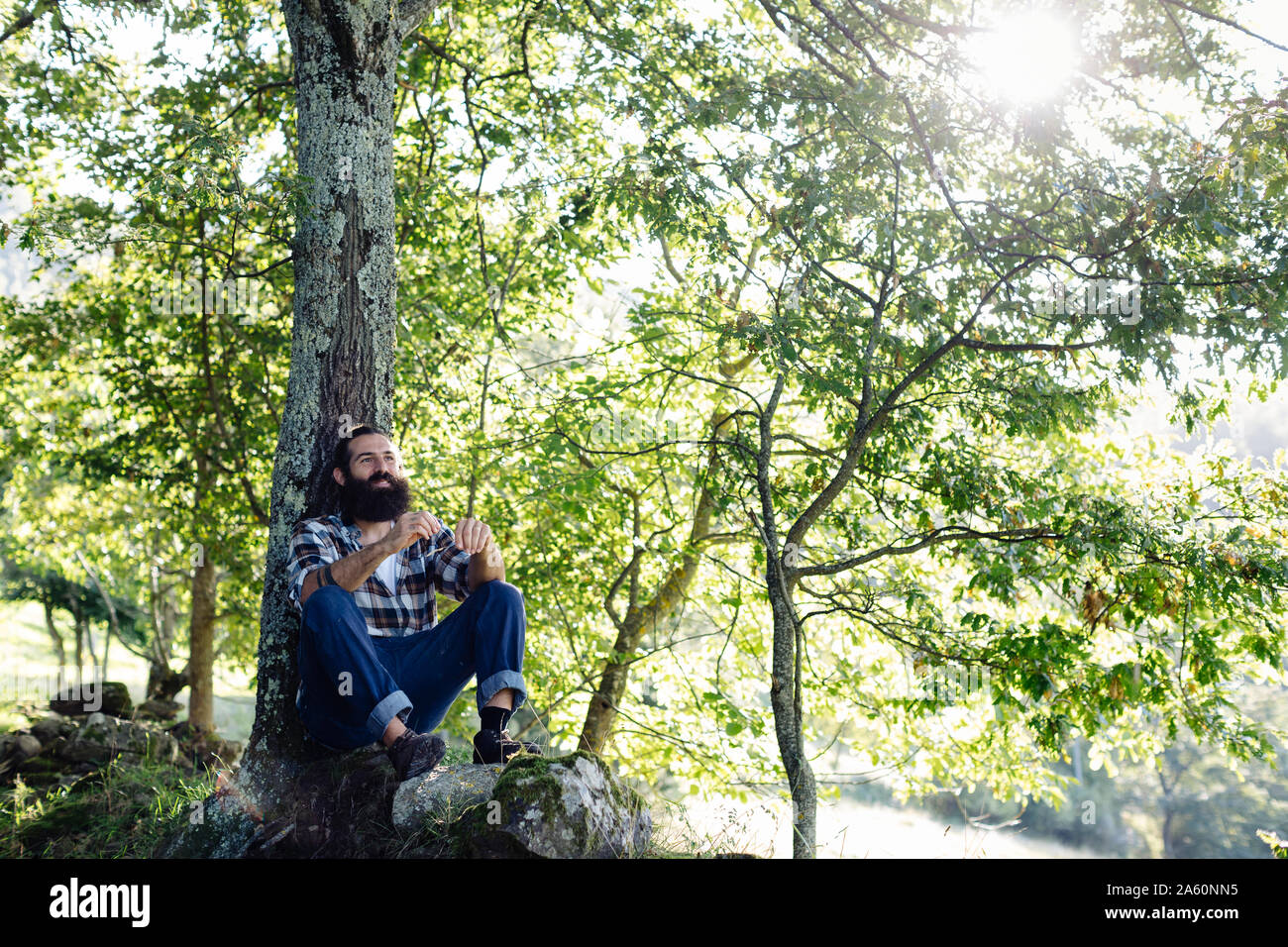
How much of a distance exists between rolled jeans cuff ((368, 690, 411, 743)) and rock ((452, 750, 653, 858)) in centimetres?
52

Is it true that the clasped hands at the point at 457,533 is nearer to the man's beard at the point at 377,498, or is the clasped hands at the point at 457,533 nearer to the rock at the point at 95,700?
the man's beard at the point at 377,498

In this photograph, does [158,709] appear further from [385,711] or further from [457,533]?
[457,533]

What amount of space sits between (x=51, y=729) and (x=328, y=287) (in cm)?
477

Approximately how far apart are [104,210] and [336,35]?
548 cm

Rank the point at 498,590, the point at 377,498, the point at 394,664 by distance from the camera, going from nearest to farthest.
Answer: the point at 498,590, the point at 394,664, the point at 377,498

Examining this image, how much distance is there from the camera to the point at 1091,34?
23.7ft

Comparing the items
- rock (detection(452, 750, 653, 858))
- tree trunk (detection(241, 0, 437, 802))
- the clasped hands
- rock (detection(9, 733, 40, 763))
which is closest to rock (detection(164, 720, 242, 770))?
rock (detection(9, 733, 40, 763))

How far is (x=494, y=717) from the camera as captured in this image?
160 inches

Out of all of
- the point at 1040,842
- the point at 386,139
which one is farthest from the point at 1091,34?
the point at 1040,842

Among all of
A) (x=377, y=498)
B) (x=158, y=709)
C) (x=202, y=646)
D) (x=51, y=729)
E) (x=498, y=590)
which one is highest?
(x=377, y=498)

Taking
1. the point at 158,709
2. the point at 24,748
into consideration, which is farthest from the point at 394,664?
the point at 158,709

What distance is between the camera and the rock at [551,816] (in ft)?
11.3

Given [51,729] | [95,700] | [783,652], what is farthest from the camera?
[95,700]
